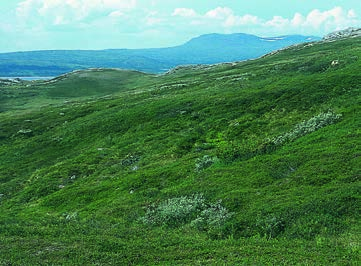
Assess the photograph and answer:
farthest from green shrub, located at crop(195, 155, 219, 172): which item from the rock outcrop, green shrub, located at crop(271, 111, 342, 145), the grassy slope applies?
the rock outcrop

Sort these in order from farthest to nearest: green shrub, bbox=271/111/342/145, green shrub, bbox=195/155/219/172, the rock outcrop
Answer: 1. the rock outcrop
2. green shrub, bbox=271/111/342/145
3. green shrub, bbox=195/155/219/172

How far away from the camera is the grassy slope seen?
1809 centimetres

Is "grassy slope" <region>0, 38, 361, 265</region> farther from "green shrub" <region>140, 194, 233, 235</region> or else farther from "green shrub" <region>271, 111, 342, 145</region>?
"green shrub" <region>271, 111, 342, 145</region>

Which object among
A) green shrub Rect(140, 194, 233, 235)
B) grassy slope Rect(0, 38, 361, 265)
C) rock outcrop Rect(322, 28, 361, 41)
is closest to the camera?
grassy slope Rect(0, 38, 361, 265)

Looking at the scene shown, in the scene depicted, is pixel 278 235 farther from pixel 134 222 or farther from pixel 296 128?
pixel 296 128

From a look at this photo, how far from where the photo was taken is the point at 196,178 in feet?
98.0

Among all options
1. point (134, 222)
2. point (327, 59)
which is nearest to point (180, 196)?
point (134, 222)

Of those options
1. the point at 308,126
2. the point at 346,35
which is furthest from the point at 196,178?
the point at 346,35

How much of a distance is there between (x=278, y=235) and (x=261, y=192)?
16.8ft

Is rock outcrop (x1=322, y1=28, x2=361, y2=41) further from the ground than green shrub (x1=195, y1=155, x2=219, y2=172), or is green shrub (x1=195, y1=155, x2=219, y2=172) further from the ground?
rock outcrop (x1=322, y1=28, x2=361, y2=41)

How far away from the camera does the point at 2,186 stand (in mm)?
41625

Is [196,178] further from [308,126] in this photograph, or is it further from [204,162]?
[308,126]

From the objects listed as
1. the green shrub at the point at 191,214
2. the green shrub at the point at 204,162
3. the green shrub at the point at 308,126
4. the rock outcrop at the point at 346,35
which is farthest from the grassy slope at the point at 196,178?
the rock outcrop at the point at 346,35

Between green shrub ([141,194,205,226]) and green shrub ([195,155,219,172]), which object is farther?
green shrub ([195,155,219,172])
